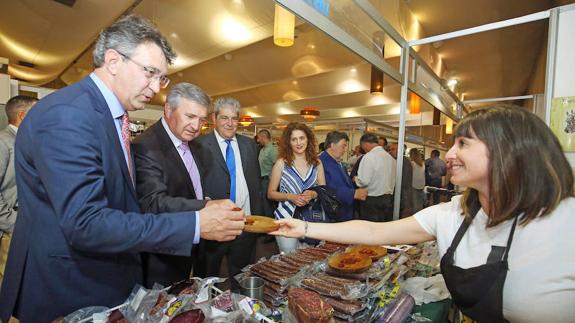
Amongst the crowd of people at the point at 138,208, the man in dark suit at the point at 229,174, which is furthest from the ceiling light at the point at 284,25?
the crowd of people at the point at 138,208

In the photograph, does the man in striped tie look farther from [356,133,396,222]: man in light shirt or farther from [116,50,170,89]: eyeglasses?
[356,133,396,222]: man in light shirt

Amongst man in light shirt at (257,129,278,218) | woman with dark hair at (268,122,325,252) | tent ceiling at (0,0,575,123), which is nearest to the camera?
woman with dark hair at (268,122,325,252)

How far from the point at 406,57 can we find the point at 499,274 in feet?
6.82

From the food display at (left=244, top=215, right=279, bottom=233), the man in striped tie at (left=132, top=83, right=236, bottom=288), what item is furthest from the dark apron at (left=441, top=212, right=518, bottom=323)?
the man in striped tie at (left=132, top=83, right=236, bottom=288)

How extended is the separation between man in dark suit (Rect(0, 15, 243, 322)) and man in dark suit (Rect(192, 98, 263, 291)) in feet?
2.98

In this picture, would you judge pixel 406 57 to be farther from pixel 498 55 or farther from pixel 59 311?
pixel 498 55

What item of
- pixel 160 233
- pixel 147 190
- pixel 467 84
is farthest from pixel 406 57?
pixel 467 84

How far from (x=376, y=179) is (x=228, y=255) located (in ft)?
8.55

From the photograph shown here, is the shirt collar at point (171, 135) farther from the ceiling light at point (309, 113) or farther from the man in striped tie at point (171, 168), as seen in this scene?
the ceiling light at point (309, 113)

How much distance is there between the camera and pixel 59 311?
1006 millimetres

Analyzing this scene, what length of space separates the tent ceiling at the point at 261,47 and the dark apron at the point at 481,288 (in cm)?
330

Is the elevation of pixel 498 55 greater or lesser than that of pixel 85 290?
greater

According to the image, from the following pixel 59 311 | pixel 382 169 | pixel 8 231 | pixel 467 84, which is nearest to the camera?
pixel 59 311

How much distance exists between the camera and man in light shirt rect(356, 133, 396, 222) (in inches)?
161
